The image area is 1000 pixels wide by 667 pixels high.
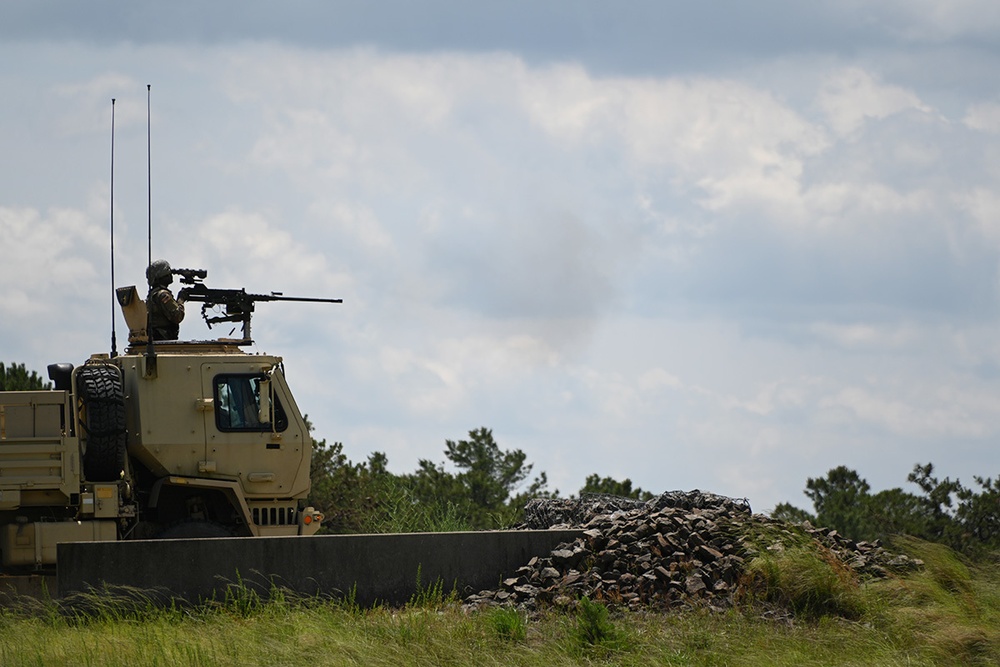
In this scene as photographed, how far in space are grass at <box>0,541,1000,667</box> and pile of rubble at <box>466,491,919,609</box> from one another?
371 millimetres

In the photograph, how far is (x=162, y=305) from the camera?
1558cm

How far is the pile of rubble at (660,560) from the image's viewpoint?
1198 centimetres

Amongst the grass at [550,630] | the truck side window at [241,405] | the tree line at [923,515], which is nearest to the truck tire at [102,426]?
the truck side window at [241,405]

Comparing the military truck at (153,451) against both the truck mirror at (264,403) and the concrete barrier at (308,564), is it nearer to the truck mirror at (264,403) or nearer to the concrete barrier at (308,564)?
the truck mirror at (264,403)

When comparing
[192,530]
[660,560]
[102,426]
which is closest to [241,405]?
[192,530]

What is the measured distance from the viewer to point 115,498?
1405cm

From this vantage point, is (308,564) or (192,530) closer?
(308,564)

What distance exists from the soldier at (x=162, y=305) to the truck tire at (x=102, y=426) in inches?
57.0

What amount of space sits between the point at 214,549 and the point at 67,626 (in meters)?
1.45

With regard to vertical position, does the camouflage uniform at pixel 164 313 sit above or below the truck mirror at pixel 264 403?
above

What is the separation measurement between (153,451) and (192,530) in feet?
3.17

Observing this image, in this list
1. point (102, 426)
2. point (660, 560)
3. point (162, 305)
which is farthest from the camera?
point (162, 305)

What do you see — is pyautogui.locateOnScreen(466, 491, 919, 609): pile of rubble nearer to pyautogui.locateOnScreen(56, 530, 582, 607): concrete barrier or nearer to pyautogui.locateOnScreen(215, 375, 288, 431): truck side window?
pyautogui.locateOnScreen(56, 530, 582, 607): concrete barrier

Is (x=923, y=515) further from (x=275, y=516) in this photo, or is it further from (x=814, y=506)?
(x=275, y=516)
